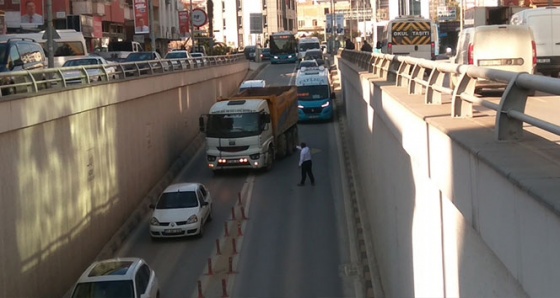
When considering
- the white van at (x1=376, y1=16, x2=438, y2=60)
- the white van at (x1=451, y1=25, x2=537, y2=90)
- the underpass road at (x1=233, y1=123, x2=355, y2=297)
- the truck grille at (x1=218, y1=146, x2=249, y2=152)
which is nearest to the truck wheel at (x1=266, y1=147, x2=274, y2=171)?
the underpass road at (x1=233, y1=123, x2=355, y2=297)

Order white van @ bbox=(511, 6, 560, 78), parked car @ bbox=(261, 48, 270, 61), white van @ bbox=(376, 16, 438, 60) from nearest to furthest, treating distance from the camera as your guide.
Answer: white van @ bbox=(511, 6, 560, 78)
white van @ bbox=(376, 16, 438, 60)
parked car @ bbox=(261, 48, 270, 61)

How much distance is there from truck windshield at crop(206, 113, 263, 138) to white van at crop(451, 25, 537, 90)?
1440cm

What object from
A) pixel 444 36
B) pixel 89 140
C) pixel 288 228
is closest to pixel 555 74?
pixel 288 228

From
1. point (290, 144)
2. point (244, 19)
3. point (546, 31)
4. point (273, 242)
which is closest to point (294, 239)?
point (273, 242)

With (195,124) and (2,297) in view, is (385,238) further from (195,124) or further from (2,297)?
(195,124)

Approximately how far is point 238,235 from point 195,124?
1704cm

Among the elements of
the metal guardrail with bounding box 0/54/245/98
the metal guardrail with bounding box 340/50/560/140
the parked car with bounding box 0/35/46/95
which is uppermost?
the parked car with bounding box 0/35/46/95

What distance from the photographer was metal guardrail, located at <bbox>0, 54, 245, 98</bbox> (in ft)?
58.4

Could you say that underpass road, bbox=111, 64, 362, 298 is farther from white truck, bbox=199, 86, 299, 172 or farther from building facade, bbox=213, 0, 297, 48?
building facade, bbox=213, 0, 297, 48

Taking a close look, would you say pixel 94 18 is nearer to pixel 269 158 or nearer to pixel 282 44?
pixel 269 158

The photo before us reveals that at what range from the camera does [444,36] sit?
83250mm

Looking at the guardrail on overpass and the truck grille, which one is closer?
the guardrail on overpass

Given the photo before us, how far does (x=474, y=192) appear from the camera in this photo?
553 centimetres

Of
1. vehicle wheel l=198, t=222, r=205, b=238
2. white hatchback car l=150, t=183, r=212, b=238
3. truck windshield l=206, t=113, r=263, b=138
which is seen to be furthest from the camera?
truck windshield l=206, t=113, r=263, b=138
